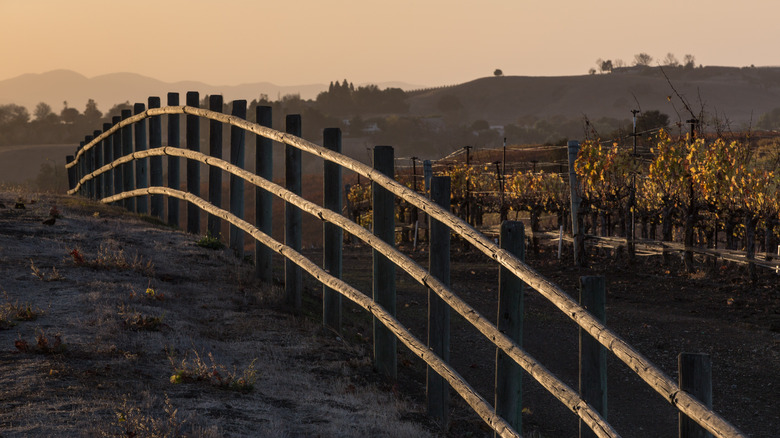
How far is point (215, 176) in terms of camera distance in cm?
1095

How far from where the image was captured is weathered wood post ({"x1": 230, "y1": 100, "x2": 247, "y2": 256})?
392 inches

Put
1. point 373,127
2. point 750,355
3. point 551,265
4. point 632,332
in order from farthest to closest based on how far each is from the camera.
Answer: point 373,127
point 551,265
point 632,332
point 750,355

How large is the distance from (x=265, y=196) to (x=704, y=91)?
126639 mm

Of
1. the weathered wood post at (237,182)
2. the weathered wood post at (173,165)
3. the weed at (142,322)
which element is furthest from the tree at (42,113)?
A: the weed at (142,322)

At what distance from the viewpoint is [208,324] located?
762 centimetres

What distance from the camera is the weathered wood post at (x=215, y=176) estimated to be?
35.4 feet

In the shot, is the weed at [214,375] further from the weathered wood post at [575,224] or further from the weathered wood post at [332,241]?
the weathered wood post at [575,224]

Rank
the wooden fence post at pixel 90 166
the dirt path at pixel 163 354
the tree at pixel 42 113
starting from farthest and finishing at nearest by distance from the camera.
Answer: the tree at pixel 42 113, the wooden fence post at pixel 90 166, the dirt path at pixel 163 354

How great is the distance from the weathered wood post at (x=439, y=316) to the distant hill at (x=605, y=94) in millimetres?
115575

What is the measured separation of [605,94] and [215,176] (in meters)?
128

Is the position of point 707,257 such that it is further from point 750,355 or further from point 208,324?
point 208,324

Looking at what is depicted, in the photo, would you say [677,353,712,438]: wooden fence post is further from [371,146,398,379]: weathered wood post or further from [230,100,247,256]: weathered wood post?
[230,100,247,256]: weathered wood post

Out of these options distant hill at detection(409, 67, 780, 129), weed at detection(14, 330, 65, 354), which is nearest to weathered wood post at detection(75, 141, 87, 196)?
weed at detection(14, 330, 65, 354)

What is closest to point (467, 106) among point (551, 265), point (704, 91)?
point (704, 91)
